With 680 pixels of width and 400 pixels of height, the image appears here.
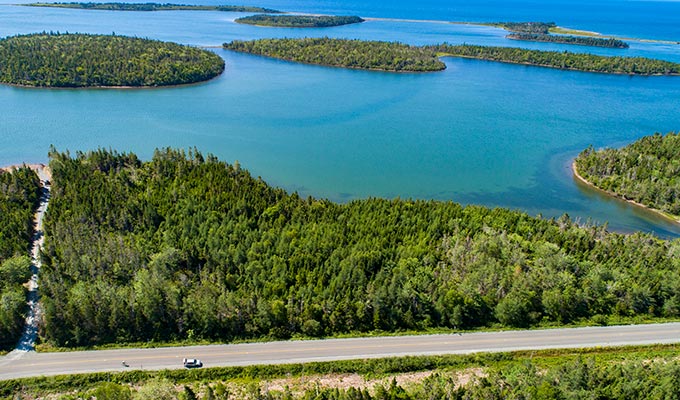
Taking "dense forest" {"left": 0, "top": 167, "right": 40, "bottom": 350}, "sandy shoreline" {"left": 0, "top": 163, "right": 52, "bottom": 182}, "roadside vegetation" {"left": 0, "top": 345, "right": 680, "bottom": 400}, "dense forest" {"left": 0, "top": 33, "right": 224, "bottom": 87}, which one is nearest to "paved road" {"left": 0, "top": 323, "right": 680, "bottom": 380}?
"roadside vegetation" {"left": 0, "top": 345, "right": 680, "bottom": 400}

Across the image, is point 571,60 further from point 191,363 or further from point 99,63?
point 191,363

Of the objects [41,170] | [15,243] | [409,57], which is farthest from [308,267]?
[409,57]

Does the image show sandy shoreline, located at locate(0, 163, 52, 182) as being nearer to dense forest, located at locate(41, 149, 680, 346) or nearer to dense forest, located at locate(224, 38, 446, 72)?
dense forest, located at locate(41, 149, 680, 346)

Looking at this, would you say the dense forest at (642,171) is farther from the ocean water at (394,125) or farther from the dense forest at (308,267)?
the dense forest at (308,267)

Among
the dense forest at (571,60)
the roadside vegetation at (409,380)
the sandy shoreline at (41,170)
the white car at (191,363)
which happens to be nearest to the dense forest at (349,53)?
the dense forest at (571,60)

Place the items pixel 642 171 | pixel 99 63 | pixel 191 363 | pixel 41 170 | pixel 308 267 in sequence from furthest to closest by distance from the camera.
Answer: pixel 99 63 → pixel 642 171 → pixel 41 170 → pixel 308 267 → pixel 191 363

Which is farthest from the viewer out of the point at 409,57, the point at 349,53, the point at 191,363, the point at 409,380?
the point at 349,53
